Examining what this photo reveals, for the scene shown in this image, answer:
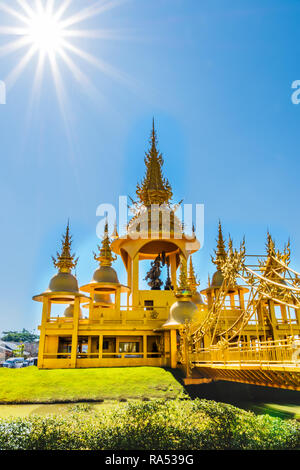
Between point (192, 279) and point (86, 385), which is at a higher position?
point (192, 279)

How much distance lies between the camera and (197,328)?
1948cm

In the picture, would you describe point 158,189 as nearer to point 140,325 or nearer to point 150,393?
point 140,325

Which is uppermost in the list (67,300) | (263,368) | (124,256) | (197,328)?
(124,256)

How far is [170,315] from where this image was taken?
806 inches

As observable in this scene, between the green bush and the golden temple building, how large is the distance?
1.90 m

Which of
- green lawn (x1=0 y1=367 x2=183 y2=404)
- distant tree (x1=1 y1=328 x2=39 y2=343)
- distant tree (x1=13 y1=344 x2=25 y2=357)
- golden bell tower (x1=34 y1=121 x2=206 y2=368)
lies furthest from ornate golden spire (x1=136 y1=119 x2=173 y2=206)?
distant tree (x1=1 y1=328 x2=39 y2=343)

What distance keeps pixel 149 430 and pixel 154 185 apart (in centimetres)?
2393

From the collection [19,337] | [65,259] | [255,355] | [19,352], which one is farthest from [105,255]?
[19,337]

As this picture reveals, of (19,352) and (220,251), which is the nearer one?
(220,251)

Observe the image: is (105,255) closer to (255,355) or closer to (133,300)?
(133,300)

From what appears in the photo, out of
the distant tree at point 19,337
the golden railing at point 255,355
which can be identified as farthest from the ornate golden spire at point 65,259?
the distant tree at point 19,337

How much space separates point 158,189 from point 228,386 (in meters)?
18.0

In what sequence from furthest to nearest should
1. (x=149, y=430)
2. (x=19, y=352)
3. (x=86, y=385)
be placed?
(x=19, y=352) → (x=86, y=385) → (x=149, y=430)
